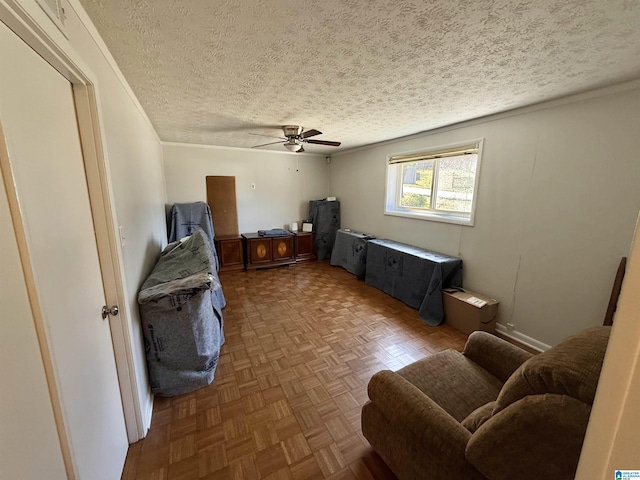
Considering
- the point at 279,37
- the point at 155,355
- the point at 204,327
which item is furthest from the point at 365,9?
the point at 155,355

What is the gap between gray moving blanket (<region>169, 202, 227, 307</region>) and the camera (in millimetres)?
3820

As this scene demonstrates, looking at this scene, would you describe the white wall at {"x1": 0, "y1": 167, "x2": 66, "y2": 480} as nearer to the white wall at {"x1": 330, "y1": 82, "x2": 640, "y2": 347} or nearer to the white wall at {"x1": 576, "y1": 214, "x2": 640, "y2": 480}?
the white wall at {"x1": 576, "y1": 214, "x2": 640, "y2": 480}

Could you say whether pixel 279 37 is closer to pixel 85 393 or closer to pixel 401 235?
pixel 85 393

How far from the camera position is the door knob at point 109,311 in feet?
4.02

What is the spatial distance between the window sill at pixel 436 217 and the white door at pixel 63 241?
3.20 meters

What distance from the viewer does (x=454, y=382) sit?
142 cm

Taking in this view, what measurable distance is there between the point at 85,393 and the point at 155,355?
0.77 metres

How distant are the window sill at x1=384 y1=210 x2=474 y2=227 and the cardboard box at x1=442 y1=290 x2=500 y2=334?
798 mm

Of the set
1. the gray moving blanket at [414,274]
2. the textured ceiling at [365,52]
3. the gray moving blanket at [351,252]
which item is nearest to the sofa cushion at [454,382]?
→ the gray moving blanket at [414,274]

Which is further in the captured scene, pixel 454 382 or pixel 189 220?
Result: pixel 189 220

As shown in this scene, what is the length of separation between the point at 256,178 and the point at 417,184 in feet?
9.30

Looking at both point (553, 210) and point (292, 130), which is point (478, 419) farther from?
point (292, 130)

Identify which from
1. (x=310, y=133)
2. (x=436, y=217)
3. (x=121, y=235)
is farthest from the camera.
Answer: (x=436, y=217)

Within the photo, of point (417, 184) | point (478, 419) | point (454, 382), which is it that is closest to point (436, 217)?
point (417, 184)
